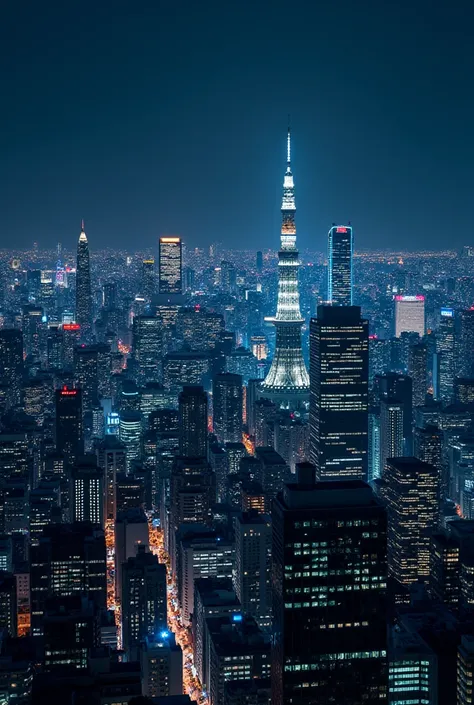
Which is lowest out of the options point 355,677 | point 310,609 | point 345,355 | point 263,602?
point 263,602

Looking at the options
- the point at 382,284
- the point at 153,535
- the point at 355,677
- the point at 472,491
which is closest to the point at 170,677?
the point at 355,677

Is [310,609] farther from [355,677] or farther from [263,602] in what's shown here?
[263,602]

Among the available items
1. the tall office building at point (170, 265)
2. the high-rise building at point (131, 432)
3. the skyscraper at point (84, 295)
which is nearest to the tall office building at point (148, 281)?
the tall office building at point (170, 265)

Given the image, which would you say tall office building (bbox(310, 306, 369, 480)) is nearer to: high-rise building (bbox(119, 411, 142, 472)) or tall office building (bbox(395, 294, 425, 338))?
high-rise building (bbox(119, 411, 142, 472))

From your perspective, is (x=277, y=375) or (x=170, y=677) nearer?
(x=170, y=677)

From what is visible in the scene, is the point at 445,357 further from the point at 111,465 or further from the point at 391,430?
the point at 111,465

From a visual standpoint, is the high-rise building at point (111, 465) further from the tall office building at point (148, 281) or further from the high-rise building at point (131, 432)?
the tall office building at point (148, 281)
